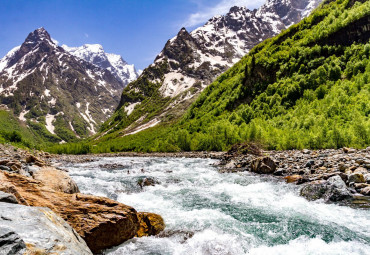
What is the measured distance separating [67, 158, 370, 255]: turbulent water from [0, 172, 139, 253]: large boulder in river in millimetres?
548

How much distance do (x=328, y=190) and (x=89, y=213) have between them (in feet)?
45.9

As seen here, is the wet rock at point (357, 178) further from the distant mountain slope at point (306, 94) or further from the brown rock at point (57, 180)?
the brown rock at point (57, 180)

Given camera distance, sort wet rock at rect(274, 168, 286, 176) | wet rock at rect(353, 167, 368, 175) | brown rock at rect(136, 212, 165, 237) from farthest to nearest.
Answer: wet rock at rect(274, 168, 286, 176) < wet rock at rect(353, 167, 368, 175) < brown rock at rect(136, 212, 165, 237)

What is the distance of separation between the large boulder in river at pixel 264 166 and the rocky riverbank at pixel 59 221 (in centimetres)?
1549

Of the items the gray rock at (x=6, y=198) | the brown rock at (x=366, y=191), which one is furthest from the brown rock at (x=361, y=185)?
the gray rock at (x=6, y=198)

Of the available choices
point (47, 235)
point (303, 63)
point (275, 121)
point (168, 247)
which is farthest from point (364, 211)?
point (303, 63)

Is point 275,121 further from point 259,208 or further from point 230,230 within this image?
point 230,230

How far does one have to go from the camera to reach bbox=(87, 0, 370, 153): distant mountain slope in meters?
36.5

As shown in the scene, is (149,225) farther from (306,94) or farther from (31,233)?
(306,94)

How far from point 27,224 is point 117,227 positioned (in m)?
4.32

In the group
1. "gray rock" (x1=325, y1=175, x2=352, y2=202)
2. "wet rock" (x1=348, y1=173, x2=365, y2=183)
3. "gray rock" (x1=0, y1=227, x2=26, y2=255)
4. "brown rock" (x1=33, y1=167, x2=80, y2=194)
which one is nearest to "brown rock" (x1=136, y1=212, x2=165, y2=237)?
"brown rock" (x1=33, y1=167, x2=80, y2=194)

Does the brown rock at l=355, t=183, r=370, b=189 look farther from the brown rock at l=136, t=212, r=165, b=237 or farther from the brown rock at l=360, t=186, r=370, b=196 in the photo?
the brown rock at l=136, t=212, r=165, b=237

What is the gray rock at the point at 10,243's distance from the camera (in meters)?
3.91

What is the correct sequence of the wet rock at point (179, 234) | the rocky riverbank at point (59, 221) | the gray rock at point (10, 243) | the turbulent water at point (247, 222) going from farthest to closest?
the wet rock at point (179, 234)
the turbulent water at point (247, 222)
the rocky riverbank at point (59, 221)
the gray rock at point (10, 243)
